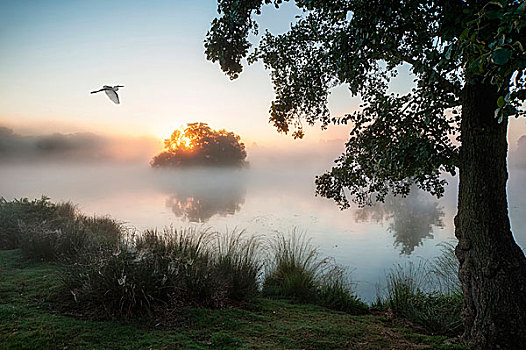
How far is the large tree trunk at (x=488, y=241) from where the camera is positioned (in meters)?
3.43

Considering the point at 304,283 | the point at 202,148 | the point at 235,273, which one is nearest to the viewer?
the point at 235,273

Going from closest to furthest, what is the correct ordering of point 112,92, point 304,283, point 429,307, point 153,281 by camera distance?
1. point 153,281
2. point 112,92
3. point 429,307
4. point 304,283

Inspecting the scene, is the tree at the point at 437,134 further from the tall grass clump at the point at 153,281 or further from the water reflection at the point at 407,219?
the water reflection at the point at 407,219

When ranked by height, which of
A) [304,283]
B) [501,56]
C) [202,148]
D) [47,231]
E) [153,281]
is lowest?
[153,281]

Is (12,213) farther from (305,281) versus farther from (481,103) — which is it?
(481,103)

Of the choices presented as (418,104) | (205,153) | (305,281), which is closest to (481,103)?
(418,104)

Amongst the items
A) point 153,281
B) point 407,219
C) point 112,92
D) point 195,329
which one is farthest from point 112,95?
point 407,219

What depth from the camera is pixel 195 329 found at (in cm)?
358

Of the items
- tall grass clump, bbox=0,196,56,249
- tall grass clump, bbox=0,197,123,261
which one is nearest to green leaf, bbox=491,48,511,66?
tall grass clump, bbox=0,197,123,261

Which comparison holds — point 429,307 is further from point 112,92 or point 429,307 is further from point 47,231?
point 47,231

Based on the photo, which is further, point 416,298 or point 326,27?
point 416,298

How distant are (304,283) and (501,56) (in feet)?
16.0

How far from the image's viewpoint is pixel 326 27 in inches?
186

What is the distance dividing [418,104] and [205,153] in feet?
119
